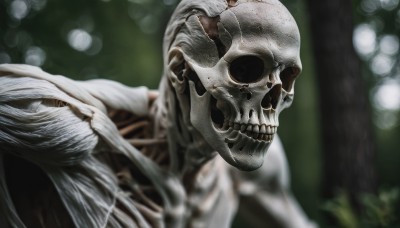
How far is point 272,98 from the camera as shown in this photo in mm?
1444

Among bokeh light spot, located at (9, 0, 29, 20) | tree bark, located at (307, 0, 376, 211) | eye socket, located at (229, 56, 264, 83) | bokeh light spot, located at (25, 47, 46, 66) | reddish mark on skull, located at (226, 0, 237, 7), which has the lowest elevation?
tree bark, located at (307, 0, 376, 211)

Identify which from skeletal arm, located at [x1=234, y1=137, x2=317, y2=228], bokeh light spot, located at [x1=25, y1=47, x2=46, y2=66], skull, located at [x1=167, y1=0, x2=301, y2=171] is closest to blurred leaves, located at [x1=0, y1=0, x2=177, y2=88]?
bokeh light spot, located at [x1=25, y1=47, x2=46, y2=66]

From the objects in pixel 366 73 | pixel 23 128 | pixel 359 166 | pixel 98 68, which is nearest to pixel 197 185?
pixel 23 128

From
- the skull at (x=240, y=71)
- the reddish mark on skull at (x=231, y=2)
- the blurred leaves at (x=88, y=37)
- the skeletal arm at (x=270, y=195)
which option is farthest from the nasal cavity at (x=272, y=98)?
the blurred leaves at (x=88, y=37)

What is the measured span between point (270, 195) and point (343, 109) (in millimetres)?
1015

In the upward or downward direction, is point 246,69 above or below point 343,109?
above

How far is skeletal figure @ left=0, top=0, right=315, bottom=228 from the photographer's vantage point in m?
1.40

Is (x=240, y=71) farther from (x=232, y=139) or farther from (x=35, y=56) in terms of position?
(x=35, y=56)

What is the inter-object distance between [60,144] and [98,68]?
7.90ft

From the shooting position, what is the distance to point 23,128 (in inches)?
56.7

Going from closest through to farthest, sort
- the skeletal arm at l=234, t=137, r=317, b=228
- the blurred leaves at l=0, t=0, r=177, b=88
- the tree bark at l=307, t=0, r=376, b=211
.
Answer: the skeletal arm at l=234, t=137, r=317, b=228, the tree bark at l=307, t=0, r=376, b=211, the blurred leaves at l=0, t=0, r=177, b=88

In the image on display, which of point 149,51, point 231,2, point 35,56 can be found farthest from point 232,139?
point 149,51

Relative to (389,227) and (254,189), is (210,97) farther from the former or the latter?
(389,227)

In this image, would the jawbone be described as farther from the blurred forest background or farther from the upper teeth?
the blurred forest background
